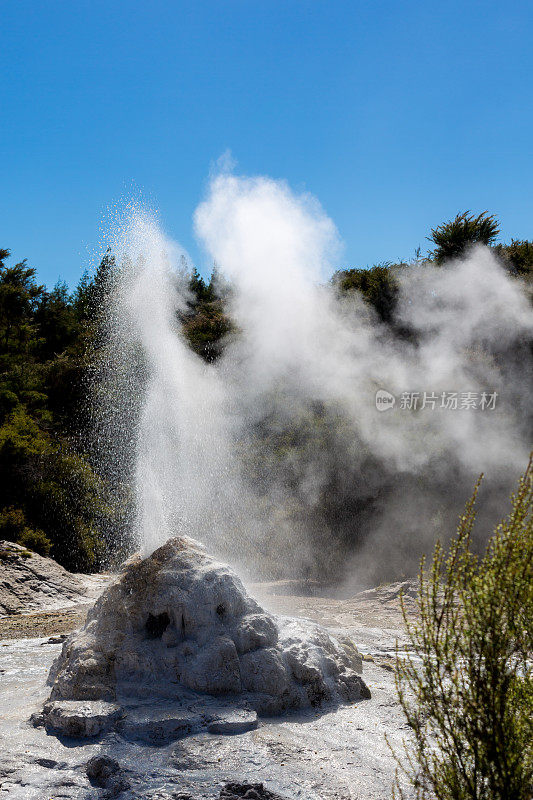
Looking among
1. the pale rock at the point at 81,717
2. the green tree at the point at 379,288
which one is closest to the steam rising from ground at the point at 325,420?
the green tree at the point at 379,288

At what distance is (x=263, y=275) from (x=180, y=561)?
1408 cm

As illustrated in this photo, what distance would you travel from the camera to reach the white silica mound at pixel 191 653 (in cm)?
423

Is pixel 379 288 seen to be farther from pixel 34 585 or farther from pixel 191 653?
pixel 191 653

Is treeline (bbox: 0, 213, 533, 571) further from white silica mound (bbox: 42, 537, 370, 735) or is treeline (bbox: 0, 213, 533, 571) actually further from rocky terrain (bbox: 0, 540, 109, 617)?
white silica mound (bbox: 42, 537, 370, 735)

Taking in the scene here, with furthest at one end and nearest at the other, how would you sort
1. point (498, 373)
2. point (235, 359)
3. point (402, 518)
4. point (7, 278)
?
point (7, 278), point (235, 359), point (498, 373), point (402, 518)

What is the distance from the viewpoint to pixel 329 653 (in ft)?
16.0

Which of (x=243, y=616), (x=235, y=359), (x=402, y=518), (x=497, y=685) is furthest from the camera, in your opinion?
(x=235, y=359)

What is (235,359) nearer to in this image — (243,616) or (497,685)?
(243,616)

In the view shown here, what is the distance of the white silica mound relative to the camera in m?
4.23

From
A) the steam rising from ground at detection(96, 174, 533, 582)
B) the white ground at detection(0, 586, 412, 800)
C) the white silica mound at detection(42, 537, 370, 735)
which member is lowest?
the white ground at detection(0, 586, 412, 800)

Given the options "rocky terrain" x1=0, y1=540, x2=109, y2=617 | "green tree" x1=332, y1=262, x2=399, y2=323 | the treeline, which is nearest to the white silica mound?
"rocky terrain" x1=0, y1=540, x2=109, y2=617

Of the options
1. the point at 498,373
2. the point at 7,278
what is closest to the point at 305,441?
the point at 498,373

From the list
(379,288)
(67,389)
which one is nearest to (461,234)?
(379,288)

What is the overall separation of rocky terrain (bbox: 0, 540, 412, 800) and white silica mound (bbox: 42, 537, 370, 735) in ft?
0.39
